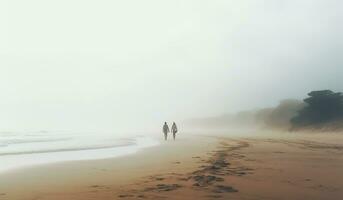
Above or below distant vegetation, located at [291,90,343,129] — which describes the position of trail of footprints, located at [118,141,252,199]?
below

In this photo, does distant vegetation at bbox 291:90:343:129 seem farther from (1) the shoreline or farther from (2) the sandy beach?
(2) the sandy beach

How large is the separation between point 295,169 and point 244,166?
6.62ft

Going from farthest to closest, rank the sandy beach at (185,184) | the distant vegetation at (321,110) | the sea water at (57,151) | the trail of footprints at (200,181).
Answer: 1. the distant vegetation at (321,110)
2. the sea water at (57,151)
3. the trail of footprints at (200,181)
4. the sandy beach at (185,184)

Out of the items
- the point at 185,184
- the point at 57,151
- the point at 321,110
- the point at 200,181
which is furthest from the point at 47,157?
the point at 321,110

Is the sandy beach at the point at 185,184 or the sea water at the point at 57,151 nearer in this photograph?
the sandy beach at the point at 185,184

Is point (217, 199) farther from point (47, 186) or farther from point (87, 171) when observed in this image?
point (87, 171)

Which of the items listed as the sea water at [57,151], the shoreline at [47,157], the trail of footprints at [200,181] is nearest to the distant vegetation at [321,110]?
the sea water at [57,151]

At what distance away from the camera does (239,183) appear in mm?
12086

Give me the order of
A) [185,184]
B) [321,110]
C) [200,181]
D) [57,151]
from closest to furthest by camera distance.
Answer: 1. [185,184]
2. [200,181]
3. [57,151]
4. [321,110]

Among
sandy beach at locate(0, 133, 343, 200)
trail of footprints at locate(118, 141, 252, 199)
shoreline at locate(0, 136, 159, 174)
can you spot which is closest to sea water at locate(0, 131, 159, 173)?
shoreline at locate(0, 136, 159, 174)

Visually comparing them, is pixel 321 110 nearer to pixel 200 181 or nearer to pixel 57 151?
pixel 57 151

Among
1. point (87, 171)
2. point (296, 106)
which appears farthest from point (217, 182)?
point (296, 106)

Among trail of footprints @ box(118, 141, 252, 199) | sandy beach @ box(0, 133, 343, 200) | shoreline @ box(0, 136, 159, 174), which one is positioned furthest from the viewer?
shoreline @ box(0, 136, 159, 174)

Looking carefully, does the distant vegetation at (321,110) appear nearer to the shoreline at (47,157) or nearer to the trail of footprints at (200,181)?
the shoreline at (47,157)
